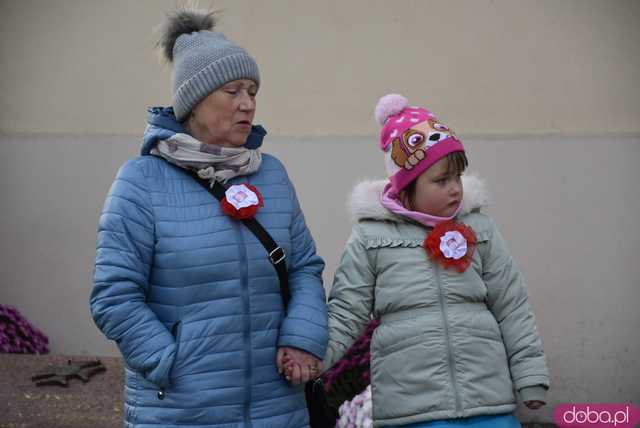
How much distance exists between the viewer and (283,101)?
6.06 m

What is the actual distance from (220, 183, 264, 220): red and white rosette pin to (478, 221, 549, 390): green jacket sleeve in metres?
0.83

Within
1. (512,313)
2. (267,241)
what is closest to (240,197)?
(267,241)

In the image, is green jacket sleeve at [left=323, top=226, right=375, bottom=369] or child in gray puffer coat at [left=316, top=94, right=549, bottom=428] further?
green jacket sleeve at [left=323, top=226, right=375, bottom=369]

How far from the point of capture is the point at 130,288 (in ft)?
10.3

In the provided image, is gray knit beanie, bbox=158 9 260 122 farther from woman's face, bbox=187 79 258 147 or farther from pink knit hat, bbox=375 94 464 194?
pink knit hat, bbox=375 94 464 194

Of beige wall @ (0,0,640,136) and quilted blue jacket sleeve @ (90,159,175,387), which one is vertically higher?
beige wall @ (0,0,640,136)

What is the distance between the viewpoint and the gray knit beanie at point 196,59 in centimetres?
339

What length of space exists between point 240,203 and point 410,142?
0.67 meters

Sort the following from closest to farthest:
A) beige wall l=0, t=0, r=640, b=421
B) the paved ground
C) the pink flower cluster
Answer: the paved ground → beige wall l=0, t=0, r=640, b=421 → the pink flower cluster

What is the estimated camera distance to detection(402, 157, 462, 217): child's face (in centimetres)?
355

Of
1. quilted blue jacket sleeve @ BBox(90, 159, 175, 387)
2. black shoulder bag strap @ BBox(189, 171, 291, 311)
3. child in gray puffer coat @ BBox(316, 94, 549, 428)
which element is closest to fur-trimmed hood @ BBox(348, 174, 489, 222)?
child in gray puffer coat @ BBox(316, 94, 549, 428)

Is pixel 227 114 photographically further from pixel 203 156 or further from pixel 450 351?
pixel 450 351

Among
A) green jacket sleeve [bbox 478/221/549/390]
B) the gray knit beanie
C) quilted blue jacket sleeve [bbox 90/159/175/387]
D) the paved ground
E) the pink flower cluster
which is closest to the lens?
quilted blue jacket sleeve [bbox 90/159/175/387]

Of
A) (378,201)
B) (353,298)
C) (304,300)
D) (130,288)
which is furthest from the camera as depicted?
(378,201)
